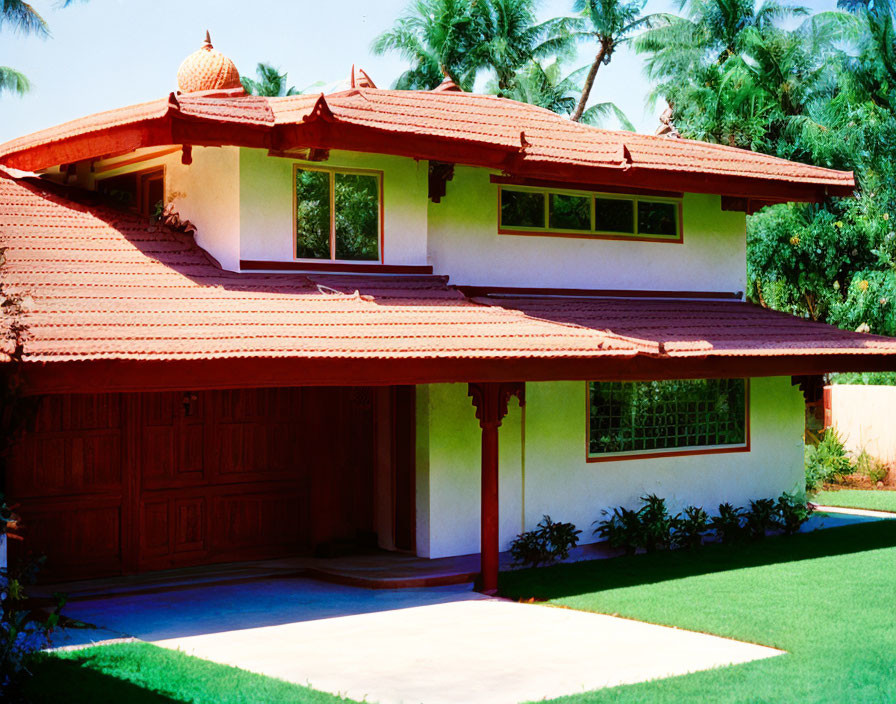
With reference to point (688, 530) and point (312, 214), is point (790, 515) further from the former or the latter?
point (312, 214)

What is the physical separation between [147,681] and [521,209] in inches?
347

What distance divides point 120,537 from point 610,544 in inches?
228

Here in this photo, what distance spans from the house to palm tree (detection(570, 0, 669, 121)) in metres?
19.9

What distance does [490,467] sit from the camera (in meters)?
11.9

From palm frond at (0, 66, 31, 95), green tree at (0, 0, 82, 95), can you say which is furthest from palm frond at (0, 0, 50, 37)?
palm frond at (0, 66, 31, 95)

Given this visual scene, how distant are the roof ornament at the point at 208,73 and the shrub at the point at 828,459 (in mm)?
12514

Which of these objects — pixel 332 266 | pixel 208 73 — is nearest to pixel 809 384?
pixel 332 266

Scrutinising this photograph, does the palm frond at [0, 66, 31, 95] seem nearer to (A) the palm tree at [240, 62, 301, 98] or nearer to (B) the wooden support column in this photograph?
(A) the palm tree at [240, 62, 301, 98]

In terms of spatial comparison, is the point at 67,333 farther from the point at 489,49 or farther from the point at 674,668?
the point at 489,49

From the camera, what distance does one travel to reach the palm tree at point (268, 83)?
125 feet

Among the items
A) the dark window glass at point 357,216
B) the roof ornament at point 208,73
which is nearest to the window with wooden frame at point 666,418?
the dark window glass at point 357,216

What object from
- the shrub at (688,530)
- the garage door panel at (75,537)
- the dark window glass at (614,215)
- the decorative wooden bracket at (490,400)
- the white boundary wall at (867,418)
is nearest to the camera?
the decorative wooden bracket at (490,400)

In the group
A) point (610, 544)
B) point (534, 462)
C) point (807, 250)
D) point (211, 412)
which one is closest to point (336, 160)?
point (211, 412)

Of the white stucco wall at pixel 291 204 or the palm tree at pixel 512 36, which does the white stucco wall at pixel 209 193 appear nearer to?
the white stucco wall at pixel 291 204
